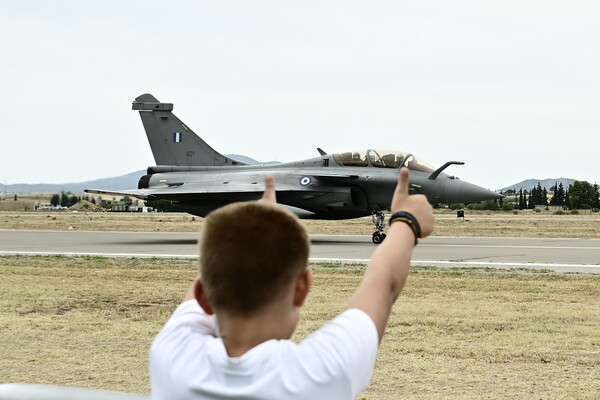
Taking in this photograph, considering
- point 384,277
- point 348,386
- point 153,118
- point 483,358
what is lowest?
point 483,358

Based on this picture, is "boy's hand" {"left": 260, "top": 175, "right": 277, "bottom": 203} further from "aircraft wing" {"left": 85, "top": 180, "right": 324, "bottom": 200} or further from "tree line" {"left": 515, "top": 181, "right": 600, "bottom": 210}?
"tree line" {"left": 515, "top": 181, "right": 600, "bottom": 210}

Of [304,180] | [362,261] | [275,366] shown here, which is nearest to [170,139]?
[304,180]

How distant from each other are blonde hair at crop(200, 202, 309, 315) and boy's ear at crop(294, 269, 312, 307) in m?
0.03

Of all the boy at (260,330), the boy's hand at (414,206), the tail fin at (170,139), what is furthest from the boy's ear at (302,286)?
the tail fin at (170,139)

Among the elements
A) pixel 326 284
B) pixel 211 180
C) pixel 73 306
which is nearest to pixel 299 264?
pixel 73 306

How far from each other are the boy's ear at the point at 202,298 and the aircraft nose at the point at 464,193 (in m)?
20.6

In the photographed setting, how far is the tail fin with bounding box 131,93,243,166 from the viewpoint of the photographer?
28484mm

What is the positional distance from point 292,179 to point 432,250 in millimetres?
5495

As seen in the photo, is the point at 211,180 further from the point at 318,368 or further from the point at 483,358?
the point at 318,368

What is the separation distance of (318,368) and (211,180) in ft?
82.0

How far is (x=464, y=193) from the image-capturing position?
22188 mm

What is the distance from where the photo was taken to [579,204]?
122m

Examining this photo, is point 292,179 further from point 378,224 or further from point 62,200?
point 62,200

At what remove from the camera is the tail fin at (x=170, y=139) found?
28484 millimetres
